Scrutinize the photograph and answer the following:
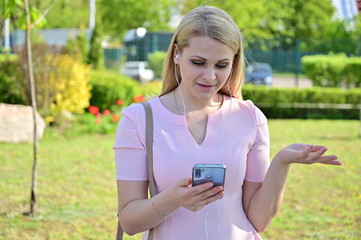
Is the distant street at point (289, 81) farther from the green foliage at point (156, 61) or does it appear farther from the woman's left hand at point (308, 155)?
the woman's left hand at point (308, 155)

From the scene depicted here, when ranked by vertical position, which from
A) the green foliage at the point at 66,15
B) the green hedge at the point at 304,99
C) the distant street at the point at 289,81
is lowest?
the green hedge at the point at 304,99

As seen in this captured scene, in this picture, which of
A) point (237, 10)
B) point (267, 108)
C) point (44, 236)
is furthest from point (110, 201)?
point (237, 10)

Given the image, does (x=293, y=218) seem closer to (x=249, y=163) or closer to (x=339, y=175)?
(x=339, y=175)

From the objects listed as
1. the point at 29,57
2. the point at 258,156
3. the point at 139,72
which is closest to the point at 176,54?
the point at 258,156

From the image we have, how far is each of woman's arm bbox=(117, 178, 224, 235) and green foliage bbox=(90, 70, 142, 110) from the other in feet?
34.8

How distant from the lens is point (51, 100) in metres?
10.7

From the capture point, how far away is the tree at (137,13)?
134ft

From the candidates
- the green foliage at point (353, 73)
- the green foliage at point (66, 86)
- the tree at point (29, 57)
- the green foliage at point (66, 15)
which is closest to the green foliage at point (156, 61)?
the green foliage at point (353, 73)

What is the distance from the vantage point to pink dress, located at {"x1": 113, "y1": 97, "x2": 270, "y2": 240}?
198 cm

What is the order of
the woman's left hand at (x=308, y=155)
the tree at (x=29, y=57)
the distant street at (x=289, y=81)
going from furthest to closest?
the distant street at (x=289, y=81)
the tree at (x=29, y=57)
the woman's left hand at (x=308, y=155)

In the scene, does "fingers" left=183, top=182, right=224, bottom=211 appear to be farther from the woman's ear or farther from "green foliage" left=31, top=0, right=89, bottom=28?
"green foliage" left=31, top=0, right=89, bottom=28

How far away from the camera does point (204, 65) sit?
198 centimetres

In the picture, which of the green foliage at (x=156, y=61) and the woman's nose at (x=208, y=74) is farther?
the green foliage at (x=156, y=61)

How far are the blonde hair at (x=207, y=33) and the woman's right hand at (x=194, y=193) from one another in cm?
53
